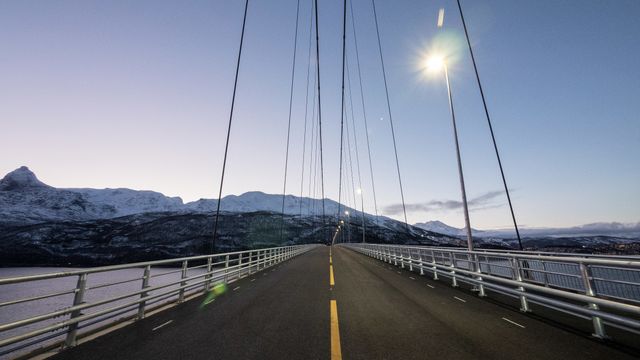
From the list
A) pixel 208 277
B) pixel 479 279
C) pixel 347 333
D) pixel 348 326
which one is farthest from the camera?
pixel 208 277

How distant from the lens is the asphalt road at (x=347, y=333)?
15.1 feet

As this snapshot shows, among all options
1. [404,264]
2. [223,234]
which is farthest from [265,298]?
[223,234]

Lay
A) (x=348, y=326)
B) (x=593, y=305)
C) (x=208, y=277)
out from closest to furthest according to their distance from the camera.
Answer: (x=593, y=305)
(x=348, y=326)
(x=208, y=277)

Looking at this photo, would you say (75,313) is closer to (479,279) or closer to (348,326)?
(348,326)

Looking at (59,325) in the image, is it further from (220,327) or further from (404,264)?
(404,264)

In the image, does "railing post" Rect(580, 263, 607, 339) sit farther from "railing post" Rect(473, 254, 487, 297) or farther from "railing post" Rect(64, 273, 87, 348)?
"railing post" Rect(64, 273, 87, 348)

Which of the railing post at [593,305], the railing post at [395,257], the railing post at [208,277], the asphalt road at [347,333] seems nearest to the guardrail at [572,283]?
the railing post at [593,305]

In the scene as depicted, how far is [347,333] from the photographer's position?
18.0ft

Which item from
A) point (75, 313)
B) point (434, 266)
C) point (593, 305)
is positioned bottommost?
point (75, 313)

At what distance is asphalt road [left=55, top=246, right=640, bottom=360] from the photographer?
15.1 feet

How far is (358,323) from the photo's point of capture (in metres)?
6.19

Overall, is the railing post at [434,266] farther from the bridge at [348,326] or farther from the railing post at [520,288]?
the railing post at [520,288]

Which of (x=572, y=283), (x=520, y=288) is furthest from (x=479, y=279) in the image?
(x=572, y=283)

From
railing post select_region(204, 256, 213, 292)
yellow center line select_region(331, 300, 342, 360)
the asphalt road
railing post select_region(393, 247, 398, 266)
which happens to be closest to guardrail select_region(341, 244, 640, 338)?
the asphalt road
